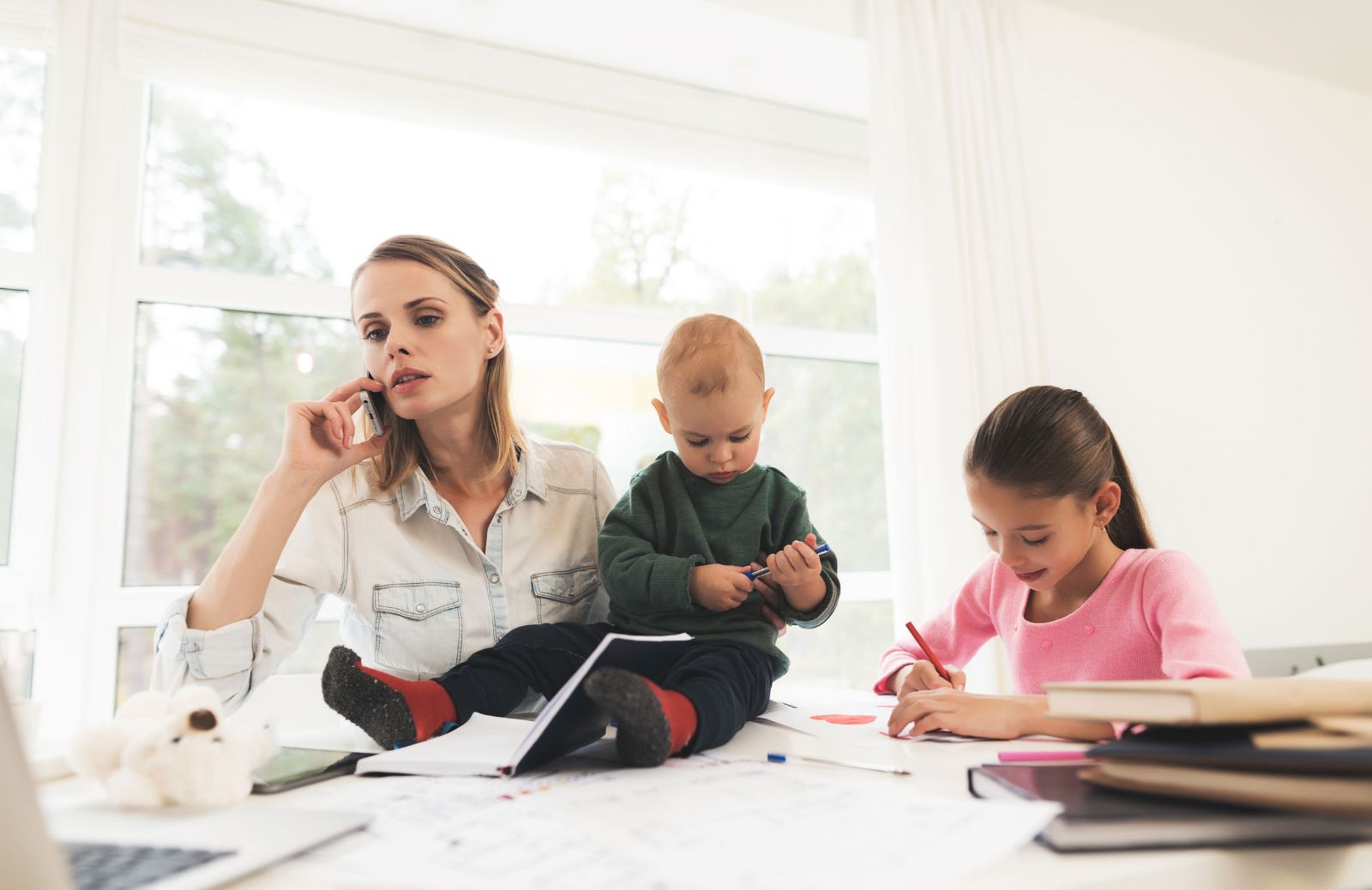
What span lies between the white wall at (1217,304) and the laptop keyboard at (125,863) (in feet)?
8.74

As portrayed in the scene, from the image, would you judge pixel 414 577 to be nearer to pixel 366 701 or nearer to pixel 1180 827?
pixel 366 701

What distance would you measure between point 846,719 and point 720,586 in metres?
0.24

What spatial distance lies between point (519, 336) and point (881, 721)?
5.66 feet

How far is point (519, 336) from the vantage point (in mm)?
2514

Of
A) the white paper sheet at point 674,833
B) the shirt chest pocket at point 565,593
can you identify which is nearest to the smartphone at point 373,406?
the shirt chest pocket at point 565,593

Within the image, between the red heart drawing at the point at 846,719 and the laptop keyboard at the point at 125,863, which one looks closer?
the laptop keyboard at the point at 125,863

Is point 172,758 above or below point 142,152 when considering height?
below

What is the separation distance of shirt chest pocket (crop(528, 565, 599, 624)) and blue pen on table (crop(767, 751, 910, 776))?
56 centimetres

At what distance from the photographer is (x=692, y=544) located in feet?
4.25

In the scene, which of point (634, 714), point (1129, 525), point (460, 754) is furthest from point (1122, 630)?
point (460, 754)

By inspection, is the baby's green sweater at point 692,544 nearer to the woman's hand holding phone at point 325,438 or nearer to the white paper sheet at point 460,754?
the white paper sheet at point 460,754

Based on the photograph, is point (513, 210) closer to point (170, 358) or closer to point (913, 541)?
point (170, 358)

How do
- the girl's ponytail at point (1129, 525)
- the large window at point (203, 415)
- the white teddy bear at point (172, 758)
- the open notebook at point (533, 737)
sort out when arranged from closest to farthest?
1. the white teddy bear at point (172, 758)
2. the open notebook at point (533, 737)
3. the girl's ponytail at point (1129, 525)
4. the large window at point (203, 415)

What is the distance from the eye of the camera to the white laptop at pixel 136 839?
16.5 inches
